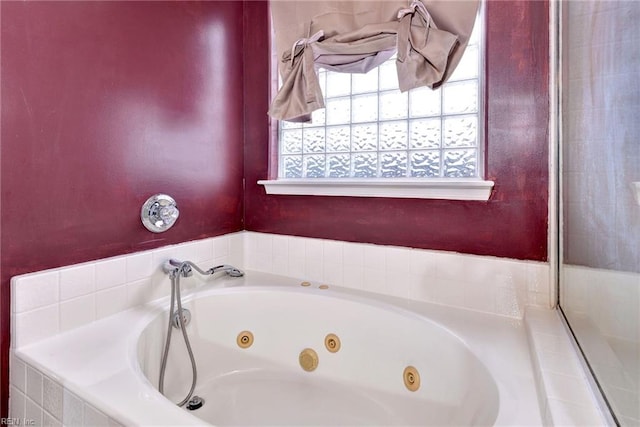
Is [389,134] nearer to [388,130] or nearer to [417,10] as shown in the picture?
[388,130]

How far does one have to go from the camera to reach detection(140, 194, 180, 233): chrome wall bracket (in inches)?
54.7

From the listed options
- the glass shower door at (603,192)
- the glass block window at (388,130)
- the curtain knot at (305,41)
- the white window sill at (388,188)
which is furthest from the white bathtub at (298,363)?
the curtain knot at (305,41)

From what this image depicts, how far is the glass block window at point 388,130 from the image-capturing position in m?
1.47

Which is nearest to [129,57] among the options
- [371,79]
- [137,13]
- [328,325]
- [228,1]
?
[137,13]

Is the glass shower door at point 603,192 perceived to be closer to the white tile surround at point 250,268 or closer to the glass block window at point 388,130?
the white tile surround at point 250,268

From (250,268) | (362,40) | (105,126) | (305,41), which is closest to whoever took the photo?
(105,126)

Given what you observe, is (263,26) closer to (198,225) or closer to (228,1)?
(228,1)

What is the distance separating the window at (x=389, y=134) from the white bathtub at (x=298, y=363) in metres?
0.56

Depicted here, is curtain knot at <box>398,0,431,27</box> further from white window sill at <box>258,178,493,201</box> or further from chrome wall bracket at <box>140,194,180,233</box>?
chrome wall bracket at <box>140,194,180,233</box>

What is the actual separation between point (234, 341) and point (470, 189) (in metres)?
1.28

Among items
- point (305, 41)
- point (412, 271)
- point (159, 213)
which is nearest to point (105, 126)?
point (159, 213)

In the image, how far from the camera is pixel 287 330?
1.52m

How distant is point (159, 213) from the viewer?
142cm

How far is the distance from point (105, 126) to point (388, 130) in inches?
49.7
